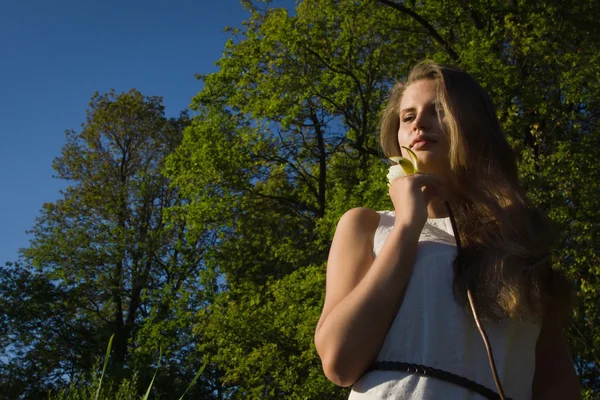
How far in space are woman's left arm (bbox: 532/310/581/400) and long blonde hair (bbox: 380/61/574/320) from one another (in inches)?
2.1

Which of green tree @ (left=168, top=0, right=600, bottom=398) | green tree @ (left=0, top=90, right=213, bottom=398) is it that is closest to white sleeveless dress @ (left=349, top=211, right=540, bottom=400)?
green tree @ (left=168, top=0, right=600, bottom=398)

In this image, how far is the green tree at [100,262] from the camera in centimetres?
2114

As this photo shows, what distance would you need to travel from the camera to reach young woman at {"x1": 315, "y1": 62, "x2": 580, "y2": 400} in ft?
4.74

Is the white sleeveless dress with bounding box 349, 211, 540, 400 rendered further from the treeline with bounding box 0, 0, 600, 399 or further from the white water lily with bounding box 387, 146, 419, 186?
the treeline with bounding box 0, 0, 600, 399

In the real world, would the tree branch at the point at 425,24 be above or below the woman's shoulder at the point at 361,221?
above

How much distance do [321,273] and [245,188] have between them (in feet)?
13.0

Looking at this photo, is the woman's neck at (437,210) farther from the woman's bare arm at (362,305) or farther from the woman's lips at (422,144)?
the woman's bare arm at (362,305)

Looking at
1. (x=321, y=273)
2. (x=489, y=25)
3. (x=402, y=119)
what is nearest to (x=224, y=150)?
(x=321, y=273)

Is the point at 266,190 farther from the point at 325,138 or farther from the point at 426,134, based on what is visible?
the point at 426,134

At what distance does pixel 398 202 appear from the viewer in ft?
5.42

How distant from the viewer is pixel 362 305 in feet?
4.76

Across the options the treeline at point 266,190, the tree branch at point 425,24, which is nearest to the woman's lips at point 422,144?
the treeline at point 266,190

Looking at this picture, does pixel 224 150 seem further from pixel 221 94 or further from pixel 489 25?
pixel 489 25

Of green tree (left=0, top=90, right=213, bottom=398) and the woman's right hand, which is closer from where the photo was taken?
the woman's right hand
